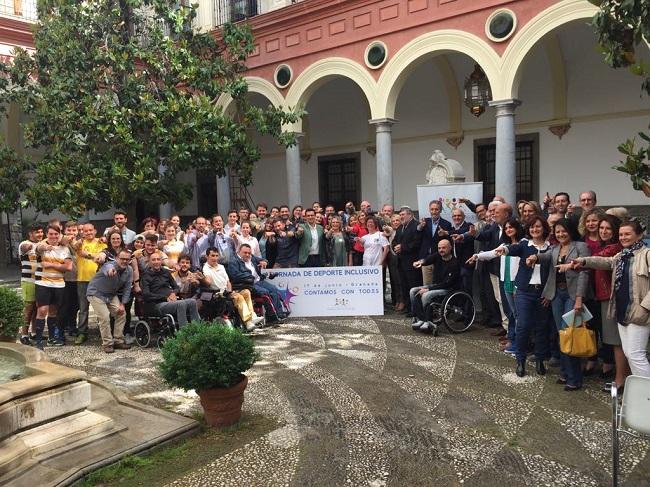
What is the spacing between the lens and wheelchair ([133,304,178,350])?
723 cm

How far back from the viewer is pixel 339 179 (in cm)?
2058

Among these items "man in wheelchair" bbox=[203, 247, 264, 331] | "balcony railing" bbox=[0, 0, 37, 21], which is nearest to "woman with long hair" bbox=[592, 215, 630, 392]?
"man in wheelchair" bbox=[203, 247, 264, 331]

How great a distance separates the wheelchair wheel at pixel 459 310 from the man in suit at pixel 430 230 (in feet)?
3.28

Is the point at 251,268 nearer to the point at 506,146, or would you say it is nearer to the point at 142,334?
the point at 142,334

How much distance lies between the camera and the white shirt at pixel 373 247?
9.39 metres

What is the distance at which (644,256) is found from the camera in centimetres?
479

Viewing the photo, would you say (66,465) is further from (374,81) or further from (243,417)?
(374,81)

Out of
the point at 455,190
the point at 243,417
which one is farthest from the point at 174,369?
the point at 455,190

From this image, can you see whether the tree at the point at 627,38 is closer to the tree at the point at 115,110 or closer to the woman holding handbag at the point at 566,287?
the woman holding handbag at the point at 566,287

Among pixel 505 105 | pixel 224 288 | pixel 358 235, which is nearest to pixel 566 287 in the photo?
pixel 224 288

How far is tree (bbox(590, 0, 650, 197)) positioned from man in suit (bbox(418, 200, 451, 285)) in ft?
12.0

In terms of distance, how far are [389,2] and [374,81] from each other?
1.88 m

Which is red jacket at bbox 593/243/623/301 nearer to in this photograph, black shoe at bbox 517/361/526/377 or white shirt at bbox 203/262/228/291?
black shoe at bbox 517/361/526/377

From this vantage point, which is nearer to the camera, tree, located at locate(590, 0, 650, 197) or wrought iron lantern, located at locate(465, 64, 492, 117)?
tree, located at locate(590, 0, 650, 197)
